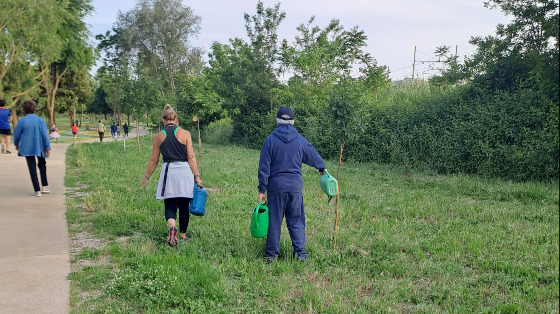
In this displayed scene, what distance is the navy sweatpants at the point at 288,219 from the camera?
16.8 ft

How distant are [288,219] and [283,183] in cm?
49

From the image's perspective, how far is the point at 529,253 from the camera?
5.34 metres

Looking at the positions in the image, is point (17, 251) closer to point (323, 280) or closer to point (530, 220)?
point (323, 280)

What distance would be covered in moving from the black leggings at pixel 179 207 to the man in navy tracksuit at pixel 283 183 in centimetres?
137

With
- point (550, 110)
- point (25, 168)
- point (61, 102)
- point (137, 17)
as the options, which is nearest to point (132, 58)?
point (137, 17)

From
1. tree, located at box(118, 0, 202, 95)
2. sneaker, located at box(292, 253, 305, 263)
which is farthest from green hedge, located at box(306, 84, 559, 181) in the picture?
tree, located at box(118, 0, 202, 95)

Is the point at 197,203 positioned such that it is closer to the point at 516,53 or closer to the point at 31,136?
the point at 31,136

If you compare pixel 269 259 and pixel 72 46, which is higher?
pixel 72 46

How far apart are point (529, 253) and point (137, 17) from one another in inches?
1802

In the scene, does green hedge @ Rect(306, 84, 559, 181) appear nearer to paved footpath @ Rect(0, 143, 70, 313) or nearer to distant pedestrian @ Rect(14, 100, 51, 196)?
paved footpath @ Rect(0, 143, 70, 313)

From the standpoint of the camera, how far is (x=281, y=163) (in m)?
5.12

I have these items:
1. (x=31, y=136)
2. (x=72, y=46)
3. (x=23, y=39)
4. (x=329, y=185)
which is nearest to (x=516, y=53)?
(x=329, y=185)

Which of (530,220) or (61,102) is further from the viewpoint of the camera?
(61,102)

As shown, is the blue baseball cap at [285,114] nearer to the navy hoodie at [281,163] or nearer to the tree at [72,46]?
the navy hoodie at [281,163]
